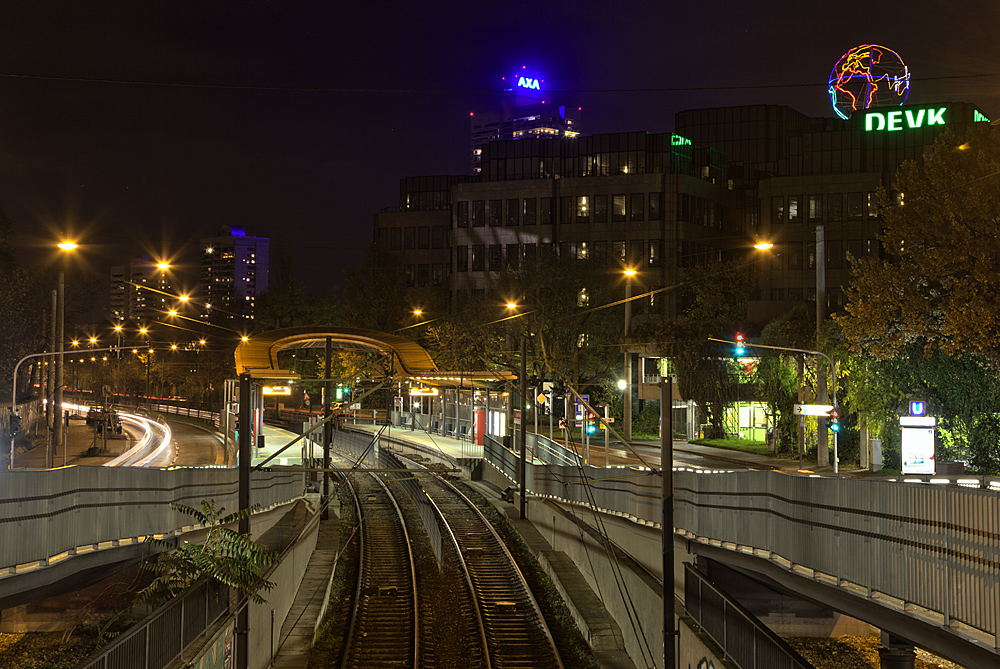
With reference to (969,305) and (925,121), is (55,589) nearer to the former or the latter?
(969,305)

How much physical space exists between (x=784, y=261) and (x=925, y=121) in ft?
54.2

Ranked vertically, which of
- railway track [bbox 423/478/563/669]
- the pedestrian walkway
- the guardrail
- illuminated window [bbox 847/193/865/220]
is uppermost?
illuminated window [bbox 847/193/865/220]

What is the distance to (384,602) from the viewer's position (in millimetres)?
21922

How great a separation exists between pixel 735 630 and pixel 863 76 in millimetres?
61256

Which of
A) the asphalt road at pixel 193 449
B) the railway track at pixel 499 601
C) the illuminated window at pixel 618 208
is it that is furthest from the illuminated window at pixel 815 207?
the railway track at pixel 499 601

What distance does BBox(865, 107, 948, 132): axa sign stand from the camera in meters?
74.1

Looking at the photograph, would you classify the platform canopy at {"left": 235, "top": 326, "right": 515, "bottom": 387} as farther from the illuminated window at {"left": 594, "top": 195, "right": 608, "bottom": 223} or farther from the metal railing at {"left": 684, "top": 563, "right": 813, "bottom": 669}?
the illuminated window at {"left": 594, "top": 195, "right": 608, "bottom": 223}

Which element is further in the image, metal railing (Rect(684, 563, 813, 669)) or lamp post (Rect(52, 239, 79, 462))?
lamp post (Rect(52, 239, 79, 462))

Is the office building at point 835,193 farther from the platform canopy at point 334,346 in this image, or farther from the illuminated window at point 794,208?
the platform canopy at point 334,346

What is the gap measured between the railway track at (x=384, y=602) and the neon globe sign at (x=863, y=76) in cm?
4655

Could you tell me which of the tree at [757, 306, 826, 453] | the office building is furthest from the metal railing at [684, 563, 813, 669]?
the office building

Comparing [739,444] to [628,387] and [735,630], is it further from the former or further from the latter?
[735,630]

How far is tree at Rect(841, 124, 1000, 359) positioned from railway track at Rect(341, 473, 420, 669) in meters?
19.1

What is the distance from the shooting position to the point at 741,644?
38.6 feet
